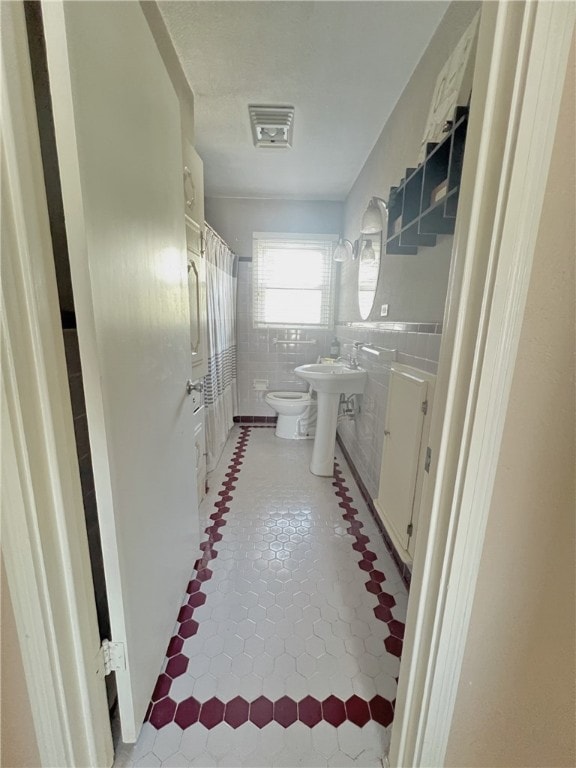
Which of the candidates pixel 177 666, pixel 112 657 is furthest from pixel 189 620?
pixel 112 657

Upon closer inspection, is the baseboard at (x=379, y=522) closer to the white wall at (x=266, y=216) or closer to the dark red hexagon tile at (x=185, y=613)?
the dark red hexagon tile at (x=185, y=613)

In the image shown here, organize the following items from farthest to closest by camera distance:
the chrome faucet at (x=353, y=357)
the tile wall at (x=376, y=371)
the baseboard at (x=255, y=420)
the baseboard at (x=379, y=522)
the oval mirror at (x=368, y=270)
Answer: the baseboard at (x=255, y=420) → the chrome faucet at (x=353, y=357) → the oval mirror at (x=368, y=270) → the baseboard at (x=379, y=522) → the tile wall at (x=376, y=371)

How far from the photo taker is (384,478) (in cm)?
166

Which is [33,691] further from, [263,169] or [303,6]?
[263,169]

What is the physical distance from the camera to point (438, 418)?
2.09 ft

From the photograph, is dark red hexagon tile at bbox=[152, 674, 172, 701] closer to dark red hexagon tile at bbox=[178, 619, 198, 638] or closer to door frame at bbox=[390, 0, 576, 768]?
dark red hexagon tile at bbox=[178, 619, 198, 638]

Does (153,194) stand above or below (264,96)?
below

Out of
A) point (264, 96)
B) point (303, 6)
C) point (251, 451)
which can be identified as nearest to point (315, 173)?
point (264, 96)

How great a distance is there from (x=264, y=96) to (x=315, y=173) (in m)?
0.99

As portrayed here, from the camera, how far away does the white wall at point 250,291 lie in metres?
3.27

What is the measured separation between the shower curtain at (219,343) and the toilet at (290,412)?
0.49 m

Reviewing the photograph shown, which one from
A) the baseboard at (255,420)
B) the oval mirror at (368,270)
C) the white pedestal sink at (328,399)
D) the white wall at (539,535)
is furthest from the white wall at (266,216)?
the white wall at (539,535)

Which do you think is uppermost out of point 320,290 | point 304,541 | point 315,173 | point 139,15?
point 315,173

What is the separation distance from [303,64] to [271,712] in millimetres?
2665
